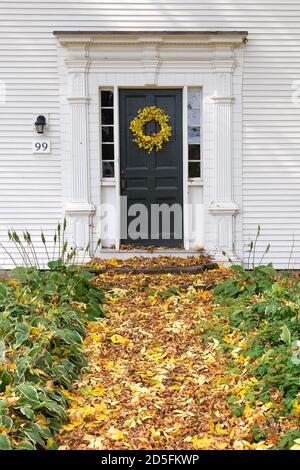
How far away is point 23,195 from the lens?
30.8 feet

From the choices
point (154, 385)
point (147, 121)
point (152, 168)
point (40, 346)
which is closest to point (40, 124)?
point (147, 121)

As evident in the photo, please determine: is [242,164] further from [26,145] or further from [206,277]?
[26,145]

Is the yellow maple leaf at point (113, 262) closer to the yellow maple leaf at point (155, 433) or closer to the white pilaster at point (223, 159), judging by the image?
the white pilaster at point (223, 159)

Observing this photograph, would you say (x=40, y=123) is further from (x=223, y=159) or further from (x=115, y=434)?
(x=115, y=434)

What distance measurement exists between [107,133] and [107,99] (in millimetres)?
472

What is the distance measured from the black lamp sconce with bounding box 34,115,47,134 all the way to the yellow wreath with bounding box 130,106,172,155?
1.21 m

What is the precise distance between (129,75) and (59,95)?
39.7 inches

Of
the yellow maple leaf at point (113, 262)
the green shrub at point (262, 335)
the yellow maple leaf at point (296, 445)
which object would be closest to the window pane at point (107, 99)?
the yellow maple leaf at point (113, 262)

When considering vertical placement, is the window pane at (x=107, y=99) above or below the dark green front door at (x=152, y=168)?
above

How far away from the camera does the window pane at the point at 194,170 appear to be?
31.2ft

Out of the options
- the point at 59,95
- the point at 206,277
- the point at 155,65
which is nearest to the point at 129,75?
the point at 155,65

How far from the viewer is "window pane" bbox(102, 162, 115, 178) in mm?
9500

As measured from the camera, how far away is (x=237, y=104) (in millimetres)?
9359

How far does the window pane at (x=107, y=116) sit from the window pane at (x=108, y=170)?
0.58 meters
